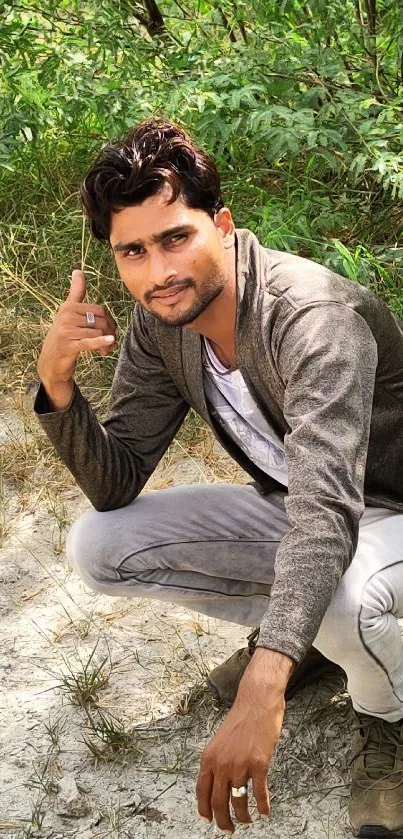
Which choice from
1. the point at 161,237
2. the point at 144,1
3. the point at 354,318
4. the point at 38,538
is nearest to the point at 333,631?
the point at 354,318

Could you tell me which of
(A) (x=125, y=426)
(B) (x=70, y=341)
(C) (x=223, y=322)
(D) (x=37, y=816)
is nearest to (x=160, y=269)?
(C) (x=223, y=322)

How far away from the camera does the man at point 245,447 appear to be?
7.43 ft

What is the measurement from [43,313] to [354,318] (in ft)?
9.03

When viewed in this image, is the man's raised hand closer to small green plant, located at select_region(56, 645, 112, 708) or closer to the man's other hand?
small green plant, located at select_region(56, 645, 112, 708)

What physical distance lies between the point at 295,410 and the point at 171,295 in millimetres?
482

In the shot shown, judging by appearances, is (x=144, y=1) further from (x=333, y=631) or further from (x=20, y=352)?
(x=333, y=631)

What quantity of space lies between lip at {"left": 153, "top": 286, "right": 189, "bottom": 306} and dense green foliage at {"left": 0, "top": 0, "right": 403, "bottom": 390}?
134 cm

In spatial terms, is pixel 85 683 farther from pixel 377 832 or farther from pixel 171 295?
pixel 171 295

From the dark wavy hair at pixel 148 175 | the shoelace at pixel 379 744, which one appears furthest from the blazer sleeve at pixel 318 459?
the shoelace at pixel 379 744

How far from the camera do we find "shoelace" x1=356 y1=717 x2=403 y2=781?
2824 mm

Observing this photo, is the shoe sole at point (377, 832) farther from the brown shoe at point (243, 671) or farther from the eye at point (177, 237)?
the eye at point (177, 237)

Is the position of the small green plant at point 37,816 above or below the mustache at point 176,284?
below

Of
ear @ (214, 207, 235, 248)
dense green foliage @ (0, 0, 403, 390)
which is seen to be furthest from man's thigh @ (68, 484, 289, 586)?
dense green foliage @ (0, 0, 403, 390)

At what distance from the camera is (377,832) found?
2709 mm
